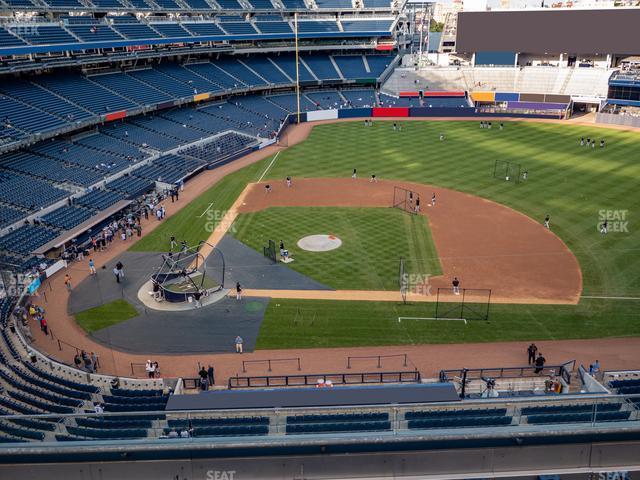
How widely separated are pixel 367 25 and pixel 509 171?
5709 cm

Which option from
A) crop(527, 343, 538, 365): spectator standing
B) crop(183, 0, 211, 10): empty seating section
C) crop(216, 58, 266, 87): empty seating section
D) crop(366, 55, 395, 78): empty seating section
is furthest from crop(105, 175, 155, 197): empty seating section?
crop(366, 55, 395, 78): empty seating section

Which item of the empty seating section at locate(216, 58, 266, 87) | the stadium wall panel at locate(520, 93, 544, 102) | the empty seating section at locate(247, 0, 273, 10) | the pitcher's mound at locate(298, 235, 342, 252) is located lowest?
the pitcher's mound at locate(298, 235, 342, 252)

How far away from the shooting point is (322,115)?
278 ft

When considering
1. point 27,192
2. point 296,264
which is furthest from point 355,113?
point 296,264

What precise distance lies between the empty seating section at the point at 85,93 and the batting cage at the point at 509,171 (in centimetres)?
4233

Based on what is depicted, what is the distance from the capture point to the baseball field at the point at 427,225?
27922mm

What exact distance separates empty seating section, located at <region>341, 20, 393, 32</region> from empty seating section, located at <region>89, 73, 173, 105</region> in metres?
44.2

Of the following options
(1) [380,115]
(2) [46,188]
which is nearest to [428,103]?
(1) [380,115]

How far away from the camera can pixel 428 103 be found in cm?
9000

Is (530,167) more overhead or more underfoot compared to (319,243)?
more overhead

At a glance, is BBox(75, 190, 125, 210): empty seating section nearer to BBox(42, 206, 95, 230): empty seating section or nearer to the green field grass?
BBox(42, 206, 95, 230): empty seating section

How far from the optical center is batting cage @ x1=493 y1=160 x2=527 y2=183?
51.6 meters

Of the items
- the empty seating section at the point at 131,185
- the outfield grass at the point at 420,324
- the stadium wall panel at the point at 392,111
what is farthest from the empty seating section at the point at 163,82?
the outfield grass at the point at 420,324

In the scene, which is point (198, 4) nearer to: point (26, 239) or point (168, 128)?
point (168, 128)
